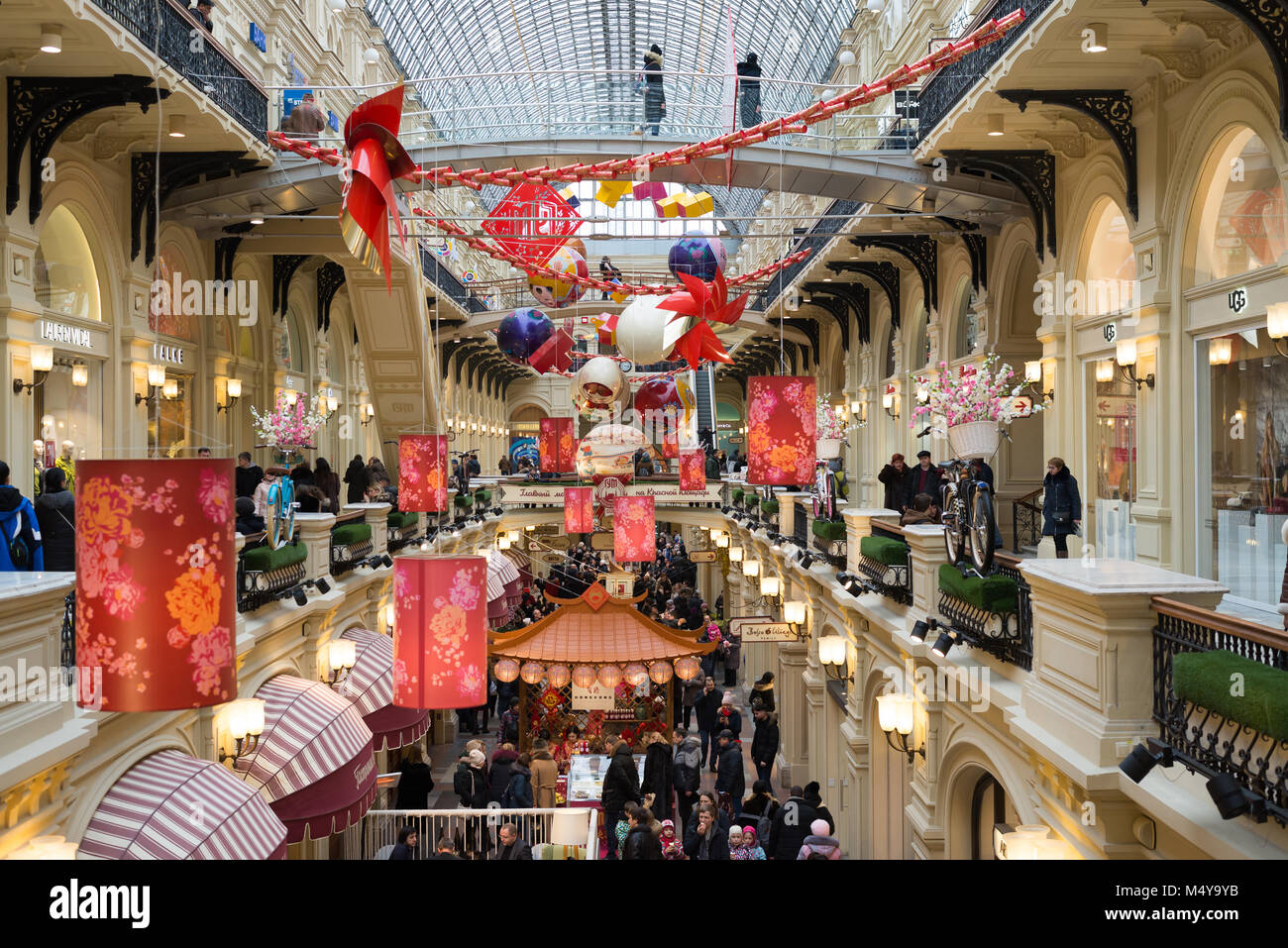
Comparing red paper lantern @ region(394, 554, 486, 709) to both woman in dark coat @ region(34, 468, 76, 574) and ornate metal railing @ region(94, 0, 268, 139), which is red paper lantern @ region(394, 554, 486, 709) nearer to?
woman in dark coat @ region(34, 468, 76, 574)

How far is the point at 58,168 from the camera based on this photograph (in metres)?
10.5

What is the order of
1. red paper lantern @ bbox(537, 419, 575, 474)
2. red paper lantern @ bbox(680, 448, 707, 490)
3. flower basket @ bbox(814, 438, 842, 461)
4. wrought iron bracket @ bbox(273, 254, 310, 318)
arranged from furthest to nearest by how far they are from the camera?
red paper lantern @ bbox(537, 419, 575, 474) → red paper lantern @ bbox(680, 448, 707, 490) → wrought iron bracket @ bbox(273, 254, 310, 318) → flower basket @ bbox(814, 438, 842, 461)

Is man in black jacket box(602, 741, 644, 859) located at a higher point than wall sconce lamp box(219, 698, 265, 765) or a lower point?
lower

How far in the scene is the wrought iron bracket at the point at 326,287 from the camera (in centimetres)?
1997

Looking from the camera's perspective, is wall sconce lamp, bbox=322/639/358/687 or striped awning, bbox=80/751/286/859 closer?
striped awning, bbox=80/751/286/859

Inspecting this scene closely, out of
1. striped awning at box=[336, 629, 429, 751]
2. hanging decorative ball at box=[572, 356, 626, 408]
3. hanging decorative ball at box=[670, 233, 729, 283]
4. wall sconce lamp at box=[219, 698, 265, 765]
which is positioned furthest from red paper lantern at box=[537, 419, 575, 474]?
wall sconce lamp at box=[219, 698, 265, 765]

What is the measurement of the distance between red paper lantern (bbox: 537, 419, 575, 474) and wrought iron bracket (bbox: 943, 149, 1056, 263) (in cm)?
1469

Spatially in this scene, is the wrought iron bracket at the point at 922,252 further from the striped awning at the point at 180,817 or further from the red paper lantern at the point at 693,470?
the striped awning at the point at 180,817

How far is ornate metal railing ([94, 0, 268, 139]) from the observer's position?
866 centimetres

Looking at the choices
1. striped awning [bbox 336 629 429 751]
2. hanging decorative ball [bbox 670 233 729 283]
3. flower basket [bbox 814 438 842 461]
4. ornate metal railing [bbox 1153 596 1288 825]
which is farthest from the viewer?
hanging decorative ball [bbox 670 233 729 283]

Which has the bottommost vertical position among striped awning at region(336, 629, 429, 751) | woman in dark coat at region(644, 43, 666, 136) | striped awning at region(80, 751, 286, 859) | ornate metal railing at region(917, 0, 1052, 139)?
striped awning at region(336, 629, 429, 751)

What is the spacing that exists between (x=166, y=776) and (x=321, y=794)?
2.15m

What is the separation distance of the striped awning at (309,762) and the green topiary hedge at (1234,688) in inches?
285
